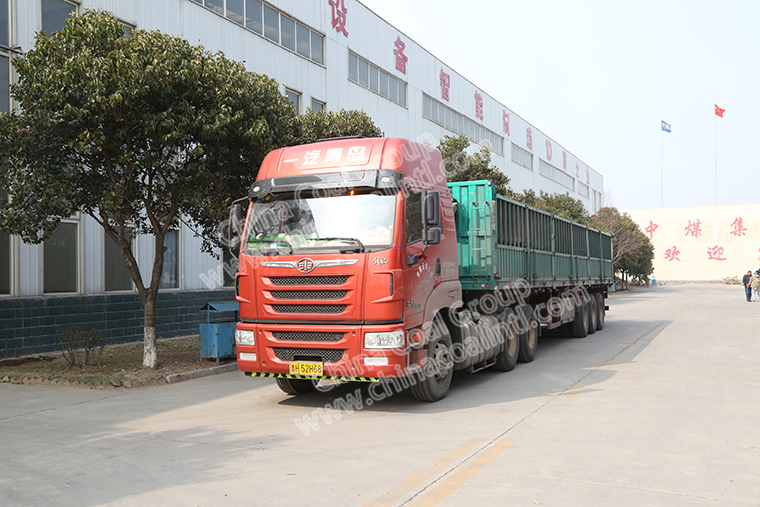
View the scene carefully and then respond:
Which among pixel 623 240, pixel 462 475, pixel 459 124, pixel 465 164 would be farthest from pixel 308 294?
pixel 623 240

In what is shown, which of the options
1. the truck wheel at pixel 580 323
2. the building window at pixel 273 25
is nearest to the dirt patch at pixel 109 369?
the truck wheel at pixel 580 323

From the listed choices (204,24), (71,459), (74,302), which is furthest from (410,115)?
(71,459)

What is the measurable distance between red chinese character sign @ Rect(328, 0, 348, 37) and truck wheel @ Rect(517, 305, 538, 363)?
17.3m

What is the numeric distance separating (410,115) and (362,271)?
25507mm

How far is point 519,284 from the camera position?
11445 mm

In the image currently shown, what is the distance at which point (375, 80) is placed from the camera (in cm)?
2866

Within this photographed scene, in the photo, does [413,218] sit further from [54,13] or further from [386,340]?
[54,13]

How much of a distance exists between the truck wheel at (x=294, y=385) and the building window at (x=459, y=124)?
2580 centimetres

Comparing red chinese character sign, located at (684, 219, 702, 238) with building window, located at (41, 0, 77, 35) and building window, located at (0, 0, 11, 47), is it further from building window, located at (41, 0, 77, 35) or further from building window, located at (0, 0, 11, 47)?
building window, located at (0, 0, 11, 47)

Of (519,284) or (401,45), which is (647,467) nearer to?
(519,284)

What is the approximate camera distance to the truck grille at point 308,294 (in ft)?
24.4

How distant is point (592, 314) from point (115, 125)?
1331 cm

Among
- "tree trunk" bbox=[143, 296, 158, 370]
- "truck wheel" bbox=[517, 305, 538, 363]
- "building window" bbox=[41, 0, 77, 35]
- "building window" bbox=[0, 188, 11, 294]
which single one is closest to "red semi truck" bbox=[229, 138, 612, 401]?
"truck wheel" bbox=[517, 305, 538, 363]

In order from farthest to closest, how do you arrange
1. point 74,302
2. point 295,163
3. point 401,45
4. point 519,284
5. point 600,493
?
1. point 401,45
2. point 74,302
3. point 519,284
4. point 295,163
5. point 600,493
